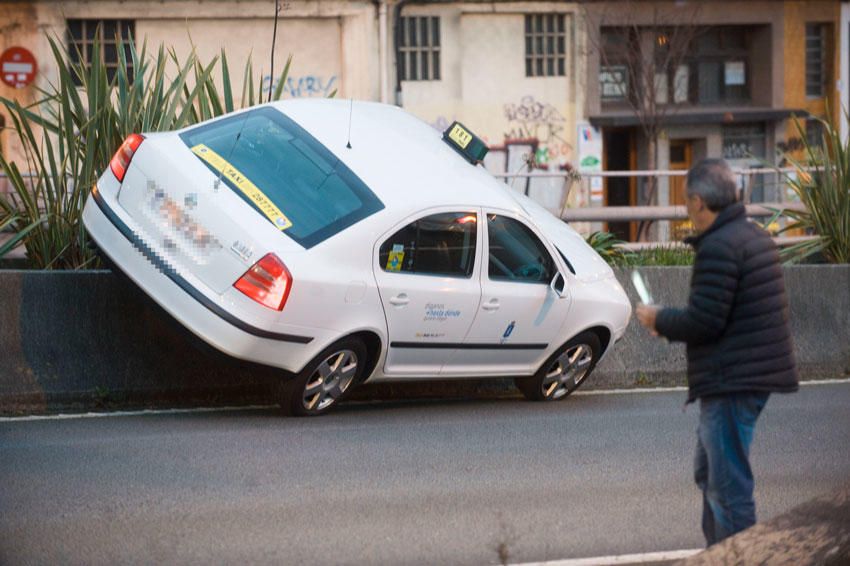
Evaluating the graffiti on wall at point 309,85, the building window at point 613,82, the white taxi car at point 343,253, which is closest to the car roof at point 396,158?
the white taxi car at point 343,253

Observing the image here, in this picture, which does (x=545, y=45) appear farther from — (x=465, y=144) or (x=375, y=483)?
(x=375, y=483)

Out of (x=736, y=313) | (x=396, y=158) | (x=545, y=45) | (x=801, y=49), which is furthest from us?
(x=801, y=49)

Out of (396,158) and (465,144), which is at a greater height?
(465,144)

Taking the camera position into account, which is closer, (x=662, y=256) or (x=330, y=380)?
(x=330, y=380)

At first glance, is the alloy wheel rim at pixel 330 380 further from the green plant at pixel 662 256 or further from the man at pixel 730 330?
the green plant at pixel 662 256

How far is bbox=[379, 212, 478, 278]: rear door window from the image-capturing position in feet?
30.3

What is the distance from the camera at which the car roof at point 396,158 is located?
943 centimetres

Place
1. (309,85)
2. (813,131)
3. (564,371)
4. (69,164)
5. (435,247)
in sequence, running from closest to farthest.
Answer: (435,247)
(564,371)
(69,164)
(309,85)
(813,131)

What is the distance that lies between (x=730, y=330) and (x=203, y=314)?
4.01 m

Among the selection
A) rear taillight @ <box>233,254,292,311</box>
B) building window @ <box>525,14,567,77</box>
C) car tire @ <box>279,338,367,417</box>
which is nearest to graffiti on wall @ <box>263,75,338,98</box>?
building window @ <box>525,14,567,77</box>

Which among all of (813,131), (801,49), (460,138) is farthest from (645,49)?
(460,138)

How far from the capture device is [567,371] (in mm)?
10625

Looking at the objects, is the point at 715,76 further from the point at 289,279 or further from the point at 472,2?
the point at 289,279

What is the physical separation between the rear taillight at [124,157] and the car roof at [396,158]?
104 cm
